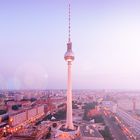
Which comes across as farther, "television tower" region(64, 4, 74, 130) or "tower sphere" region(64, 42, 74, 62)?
"tower sphere" region(64, 42, 74, 62)

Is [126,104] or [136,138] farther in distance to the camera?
[126,104]

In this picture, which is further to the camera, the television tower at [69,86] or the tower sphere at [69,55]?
the tower sphere at [69,55]

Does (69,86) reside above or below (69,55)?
below

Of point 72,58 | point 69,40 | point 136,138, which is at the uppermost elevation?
point 69,40

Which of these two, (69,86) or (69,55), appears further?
(69,55)

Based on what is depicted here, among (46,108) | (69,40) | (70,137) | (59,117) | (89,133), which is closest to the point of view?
(70,137)

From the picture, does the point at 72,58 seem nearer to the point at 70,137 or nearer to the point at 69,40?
the point at 69,40

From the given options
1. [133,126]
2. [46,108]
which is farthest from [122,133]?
[46,108]

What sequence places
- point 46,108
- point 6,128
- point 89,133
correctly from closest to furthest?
point 89,133 → point 6,128 → point 46,108

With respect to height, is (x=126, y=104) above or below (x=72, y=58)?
below

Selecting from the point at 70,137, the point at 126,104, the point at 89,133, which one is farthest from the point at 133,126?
the point at 126,104
